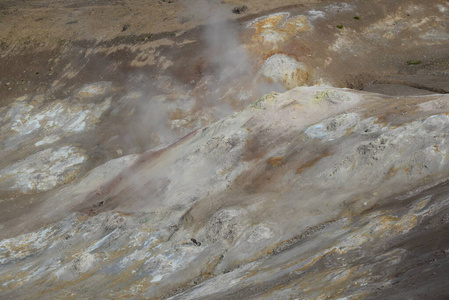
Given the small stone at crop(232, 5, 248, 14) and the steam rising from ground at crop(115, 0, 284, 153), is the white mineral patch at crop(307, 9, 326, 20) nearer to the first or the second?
the small stone at crop(232, 5, 248, 14)

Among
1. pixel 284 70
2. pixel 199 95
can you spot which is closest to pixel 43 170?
pixel 199 95

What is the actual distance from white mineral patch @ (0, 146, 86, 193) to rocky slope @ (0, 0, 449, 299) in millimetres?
113

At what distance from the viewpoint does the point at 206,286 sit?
1545cm

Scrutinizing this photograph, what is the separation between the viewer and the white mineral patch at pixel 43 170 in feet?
96.6

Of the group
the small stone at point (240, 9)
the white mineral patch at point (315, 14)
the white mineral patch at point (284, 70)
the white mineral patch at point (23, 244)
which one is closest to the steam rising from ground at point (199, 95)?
the white mineral patch at point (284, 70)

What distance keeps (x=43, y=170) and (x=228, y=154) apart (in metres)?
13.4

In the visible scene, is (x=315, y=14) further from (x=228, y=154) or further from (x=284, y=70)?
(x=228, y=154)

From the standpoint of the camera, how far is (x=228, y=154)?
22078 millimetres

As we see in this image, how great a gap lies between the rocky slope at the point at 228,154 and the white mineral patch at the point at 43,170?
113 mm

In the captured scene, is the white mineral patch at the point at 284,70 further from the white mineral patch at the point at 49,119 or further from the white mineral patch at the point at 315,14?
the white mineral patch at the point at 49,119

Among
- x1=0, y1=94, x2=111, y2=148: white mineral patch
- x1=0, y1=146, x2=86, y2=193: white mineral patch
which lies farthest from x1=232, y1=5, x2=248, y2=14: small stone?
x1=0, y1=146, x2=86, y2=193: white mineral patch

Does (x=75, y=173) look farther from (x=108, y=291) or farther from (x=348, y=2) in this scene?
(x=348, y=2)

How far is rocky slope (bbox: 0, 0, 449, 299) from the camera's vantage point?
48.0ft

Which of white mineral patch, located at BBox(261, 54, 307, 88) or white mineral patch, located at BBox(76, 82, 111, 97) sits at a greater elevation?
white mineral patch, located at BBox(76, 82, 111, 97)
